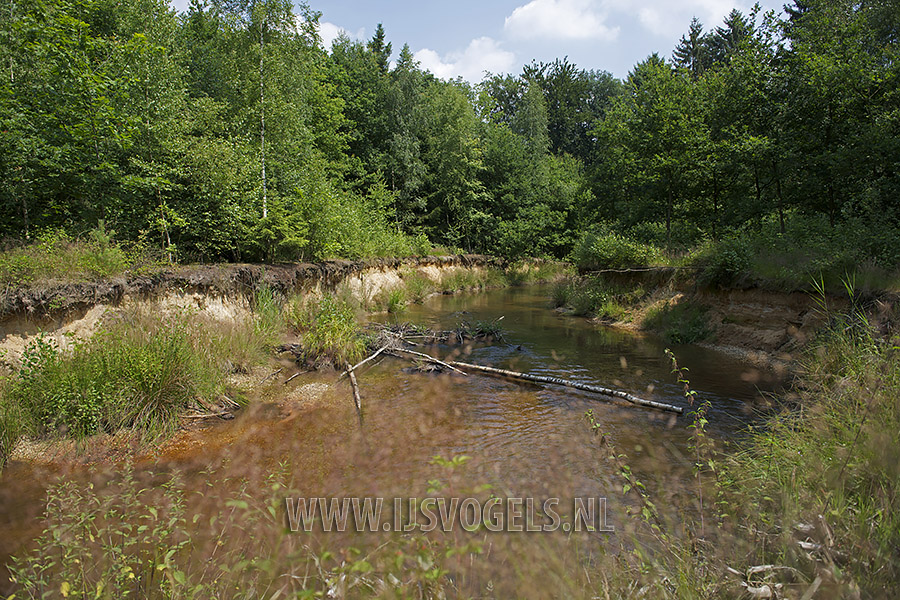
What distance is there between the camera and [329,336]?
28.6 feet

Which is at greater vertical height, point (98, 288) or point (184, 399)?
point (98, 288)

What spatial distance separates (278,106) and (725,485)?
13951 millimetres

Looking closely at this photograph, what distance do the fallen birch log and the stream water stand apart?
13 centimetres

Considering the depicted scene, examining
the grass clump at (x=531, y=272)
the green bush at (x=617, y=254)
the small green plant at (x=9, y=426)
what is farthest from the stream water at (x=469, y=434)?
the grass clump at (x=531, y=272)

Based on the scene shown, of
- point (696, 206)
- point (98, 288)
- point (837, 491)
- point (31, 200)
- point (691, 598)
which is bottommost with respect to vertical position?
point (691, 598)

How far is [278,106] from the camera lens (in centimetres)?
1288

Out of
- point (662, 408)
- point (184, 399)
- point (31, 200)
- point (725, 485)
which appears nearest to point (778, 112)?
point (662, 408)

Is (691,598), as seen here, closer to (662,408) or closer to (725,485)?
(725,485)

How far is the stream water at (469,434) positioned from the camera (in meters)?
4.43

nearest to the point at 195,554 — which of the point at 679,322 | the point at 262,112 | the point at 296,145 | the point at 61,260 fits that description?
the point at 61,260

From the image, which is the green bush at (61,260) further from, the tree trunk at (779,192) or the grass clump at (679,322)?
the tree trunk at (779,192)

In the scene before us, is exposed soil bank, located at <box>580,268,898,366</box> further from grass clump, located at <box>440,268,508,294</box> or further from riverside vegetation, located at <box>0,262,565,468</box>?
grass clump, located at <box>440,268,508,294</box>

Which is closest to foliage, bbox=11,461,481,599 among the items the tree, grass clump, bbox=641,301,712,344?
grass clump, bbox=641,301,712,344

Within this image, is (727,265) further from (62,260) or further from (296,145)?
(62,260)
